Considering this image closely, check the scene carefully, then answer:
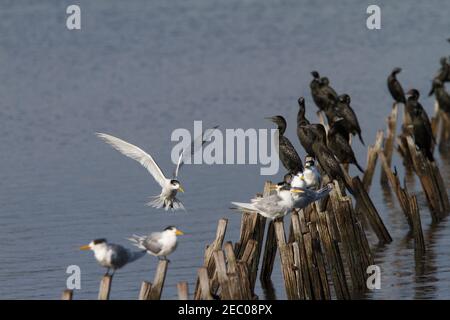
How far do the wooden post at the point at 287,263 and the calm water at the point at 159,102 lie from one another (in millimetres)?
2115

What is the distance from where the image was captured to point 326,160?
16203mm

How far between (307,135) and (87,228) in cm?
378

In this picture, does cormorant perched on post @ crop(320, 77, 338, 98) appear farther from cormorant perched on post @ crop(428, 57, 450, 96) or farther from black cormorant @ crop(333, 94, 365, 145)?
cormorant perched on post @ crop(428, 57, 450, 96)

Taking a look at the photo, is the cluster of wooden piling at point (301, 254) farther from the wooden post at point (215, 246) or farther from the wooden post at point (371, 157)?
the wooden post at point (371, 157)

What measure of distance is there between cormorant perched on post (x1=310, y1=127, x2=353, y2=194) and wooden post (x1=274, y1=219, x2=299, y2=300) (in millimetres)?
3422

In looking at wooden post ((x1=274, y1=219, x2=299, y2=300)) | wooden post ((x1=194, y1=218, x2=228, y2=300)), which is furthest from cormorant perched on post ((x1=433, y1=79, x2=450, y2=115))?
wooden post ((x1=194, y1=218, x2=228, y2=300))

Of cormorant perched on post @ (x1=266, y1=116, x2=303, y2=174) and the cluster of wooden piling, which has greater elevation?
cormorant perched on post @ (x1=266, y1=116, x2=303, y2=174)

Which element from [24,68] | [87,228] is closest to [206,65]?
[24,68]

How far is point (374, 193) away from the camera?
20.9 metres

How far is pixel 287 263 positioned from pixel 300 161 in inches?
151

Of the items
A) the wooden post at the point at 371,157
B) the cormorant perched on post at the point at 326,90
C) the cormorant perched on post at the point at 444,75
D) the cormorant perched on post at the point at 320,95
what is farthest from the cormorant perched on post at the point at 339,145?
the cormorant perched on post at the point at 444,75

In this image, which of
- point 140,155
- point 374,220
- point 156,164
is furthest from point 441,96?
point 140,155

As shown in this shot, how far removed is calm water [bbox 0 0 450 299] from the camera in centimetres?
1675

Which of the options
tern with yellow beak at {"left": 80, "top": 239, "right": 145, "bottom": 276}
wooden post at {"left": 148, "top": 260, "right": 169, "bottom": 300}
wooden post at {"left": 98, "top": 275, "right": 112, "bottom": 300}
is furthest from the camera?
tern with yellow beak at {"left": 80, "top": 239, "right": 145, "bottom": 276}
